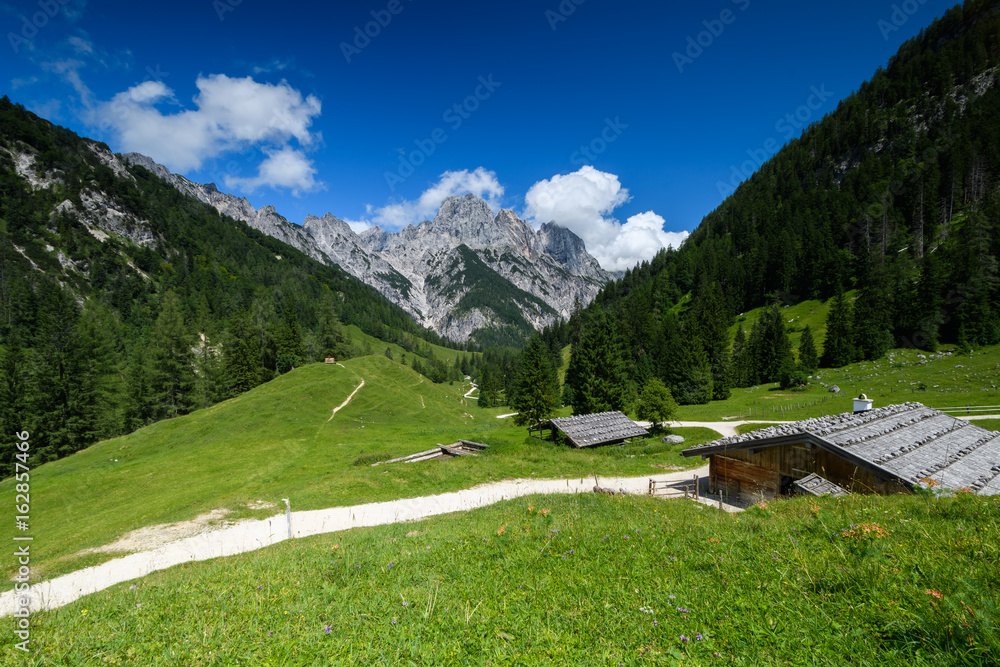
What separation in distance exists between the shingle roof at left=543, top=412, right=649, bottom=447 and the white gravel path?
8.50 meters

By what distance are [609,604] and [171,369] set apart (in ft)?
252

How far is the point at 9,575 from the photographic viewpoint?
15.0 meters

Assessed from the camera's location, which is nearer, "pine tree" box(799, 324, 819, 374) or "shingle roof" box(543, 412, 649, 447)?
"shingle roof" box(543, 412, 649, 447)

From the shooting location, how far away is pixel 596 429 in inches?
1449

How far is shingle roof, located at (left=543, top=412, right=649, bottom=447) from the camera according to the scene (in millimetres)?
34938

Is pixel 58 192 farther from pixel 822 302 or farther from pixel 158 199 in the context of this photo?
pixel 822 302

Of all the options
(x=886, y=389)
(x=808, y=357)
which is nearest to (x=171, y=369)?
(x=886, y=389)

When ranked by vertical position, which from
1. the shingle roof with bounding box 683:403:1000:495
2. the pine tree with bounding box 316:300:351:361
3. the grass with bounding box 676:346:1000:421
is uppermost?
the pine tree with bounding box 316:300:351:361

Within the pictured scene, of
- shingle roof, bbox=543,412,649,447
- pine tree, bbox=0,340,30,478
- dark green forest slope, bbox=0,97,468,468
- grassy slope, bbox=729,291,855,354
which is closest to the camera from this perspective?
shingle roof, bbox=543,412,649,447

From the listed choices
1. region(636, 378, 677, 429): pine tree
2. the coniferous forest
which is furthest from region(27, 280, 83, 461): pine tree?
region(636, 378, 677, 429): pine tree

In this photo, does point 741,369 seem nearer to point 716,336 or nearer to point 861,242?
point 716,336

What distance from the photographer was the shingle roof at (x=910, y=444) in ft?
45.6

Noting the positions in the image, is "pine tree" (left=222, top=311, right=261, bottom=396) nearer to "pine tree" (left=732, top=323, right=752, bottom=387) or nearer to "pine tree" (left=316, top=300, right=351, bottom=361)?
"pine tree" (left=316, top=300, right=351, bottom=361)

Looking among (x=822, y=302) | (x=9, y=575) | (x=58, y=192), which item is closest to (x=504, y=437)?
(x=9, y=575)
